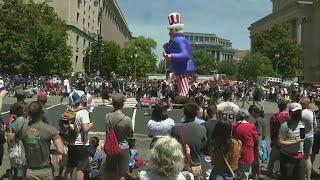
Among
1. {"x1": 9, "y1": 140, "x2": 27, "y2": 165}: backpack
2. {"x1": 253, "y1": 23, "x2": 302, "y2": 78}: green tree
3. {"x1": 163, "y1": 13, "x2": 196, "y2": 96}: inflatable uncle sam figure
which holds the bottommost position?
{"x1": 9, "y1": 140, "x2": 27, "y2": 165}: backpack

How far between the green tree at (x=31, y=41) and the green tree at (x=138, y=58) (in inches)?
1626

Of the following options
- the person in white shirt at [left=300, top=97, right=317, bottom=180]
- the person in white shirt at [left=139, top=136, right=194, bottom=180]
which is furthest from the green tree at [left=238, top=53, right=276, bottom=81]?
the person in white shirt at [left=139, top=136, right=194, bottom=180]

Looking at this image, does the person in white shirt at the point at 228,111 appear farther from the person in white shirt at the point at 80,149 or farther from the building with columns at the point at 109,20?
the building with columns at the point at 109,20

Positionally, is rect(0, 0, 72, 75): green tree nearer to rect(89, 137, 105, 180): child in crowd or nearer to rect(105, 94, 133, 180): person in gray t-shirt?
rect(89, 137, 105, 180): child in crowd

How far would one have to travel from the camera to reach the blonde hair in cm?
431

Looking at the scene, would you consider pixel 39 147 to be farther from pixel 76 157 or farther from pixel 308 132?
pixel 308 132

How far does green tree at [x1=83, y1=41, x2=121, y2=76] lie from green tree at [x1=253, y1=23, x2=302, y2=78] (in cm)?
2497

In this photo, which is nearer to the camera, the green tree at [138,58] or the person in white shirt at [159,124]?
the person in white shirt at [159,124]

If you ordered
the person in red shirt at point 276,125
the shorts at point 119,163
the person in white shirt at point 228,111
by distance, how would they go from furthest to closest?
the person in red shirt at point 276,125 < the person in white shirt at point 228,111 < the shorts at point 119,163

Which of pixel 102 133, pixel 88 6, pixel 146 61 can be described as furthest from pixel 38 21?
pixel 146 61

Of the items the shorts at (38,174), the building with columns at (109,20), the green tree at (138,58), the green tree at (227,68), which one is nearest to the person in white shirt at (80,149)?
the shorts at (38,174)

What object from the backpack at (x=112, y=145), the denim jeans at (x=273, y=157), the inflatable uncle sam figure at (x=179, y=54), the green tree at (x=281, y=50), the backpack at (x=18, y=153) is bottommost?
the denim jeans at (x=273, y=157)

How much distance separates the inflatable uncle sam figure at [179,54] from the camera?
20.3 meters

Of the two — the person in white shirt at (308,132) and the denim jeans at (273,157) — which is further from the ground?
the person in white shirt at (308,132)
